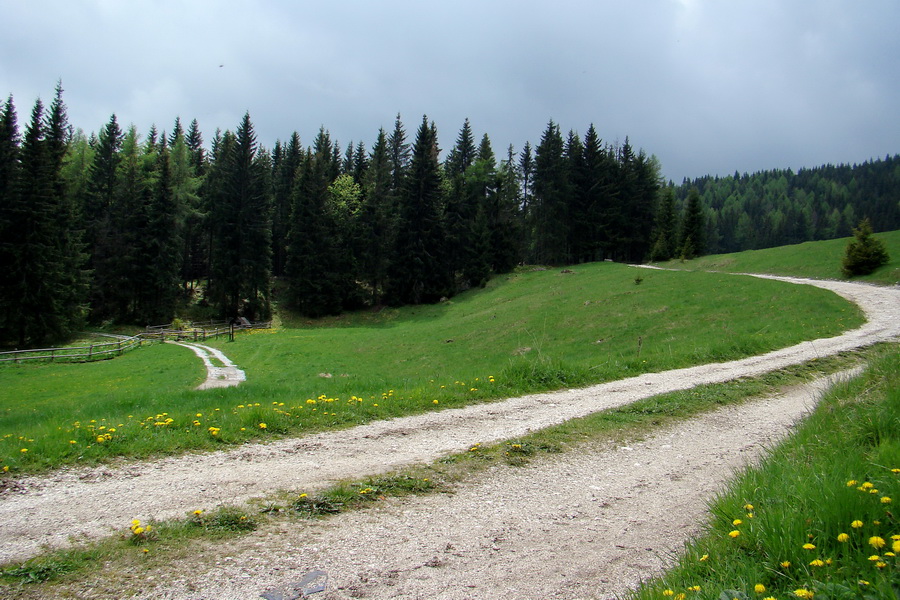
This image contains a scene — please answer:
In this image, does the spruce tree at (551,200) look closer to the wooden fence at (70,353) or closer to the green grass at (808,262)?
the green grass at (808,262)

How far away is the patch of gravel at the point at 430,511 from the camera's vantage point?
395 cm

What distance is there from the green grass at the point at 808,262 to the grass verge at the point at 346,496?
28.3 metres

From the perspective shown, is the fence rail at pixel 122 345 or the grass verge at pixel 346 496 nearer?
the grass verge at pixel 346 496

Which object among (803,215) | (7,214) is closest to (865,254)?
(7,214)

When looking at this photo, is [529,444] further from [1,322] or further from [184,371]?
[1,322]

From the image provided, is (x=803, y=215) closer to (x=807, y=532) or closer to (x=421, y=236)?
(x=421, y=236)

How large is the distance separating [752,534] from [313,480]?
4722mm

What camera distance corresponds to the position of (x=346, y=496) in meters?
5.38

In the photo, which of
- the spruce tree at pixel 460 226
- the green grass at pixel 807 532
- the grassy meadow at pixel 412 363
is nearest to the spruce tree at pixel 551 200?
the spruce tree at pixel 460 226

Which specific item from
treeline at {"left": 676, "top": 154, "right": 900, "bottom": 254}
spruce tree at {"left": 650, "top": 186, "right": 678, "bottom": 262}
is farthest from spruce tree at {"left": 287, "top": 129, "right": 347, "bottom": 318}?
treeline at {"left": 676, "top": 154, "right": 900, "bottom": 254}

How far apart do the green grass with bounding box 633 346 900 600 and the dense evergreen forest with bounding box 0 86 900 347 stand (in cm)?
5353

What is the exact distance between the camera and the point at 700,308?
2541 centimetres

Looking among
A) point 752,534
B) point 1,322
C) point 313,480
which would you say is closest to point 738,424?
point 752,534

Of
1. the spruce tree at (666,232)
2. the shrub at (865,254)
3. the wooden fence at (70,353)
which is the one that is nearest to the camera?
the shrub at (865,254)
